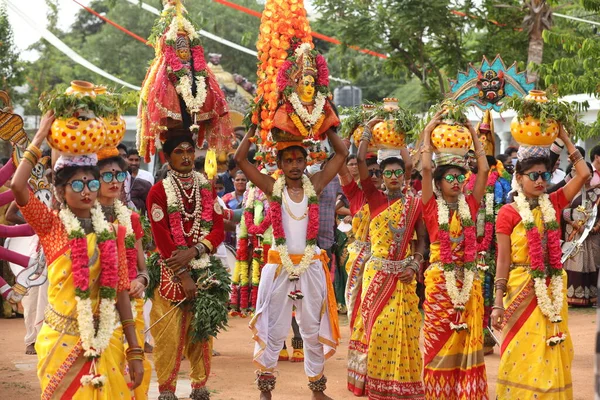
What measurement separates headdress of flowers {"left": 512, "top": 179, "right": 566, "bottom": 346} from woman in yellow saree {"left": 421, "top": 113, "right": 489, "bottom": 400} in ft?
1.90

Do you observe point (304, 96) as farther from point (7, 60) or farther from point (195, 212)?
point (7, 60)

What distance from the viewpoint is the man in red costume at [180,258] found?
26.2 ft

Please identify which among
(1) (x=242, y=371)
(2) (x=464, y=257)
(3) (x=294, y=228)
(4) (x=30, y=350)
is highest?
(3) (x=294, y=228)

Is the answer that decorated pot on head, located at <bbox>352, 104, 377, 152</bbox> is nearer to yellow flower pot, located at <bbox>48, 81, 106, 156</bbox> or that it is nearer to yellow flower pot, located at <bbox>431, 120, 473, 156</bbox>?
yellow flower pot, located at <bbox>431, 120, 473, 156</bbox>

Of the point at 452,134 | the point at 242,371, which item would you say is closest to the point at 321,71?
the point at 452,134

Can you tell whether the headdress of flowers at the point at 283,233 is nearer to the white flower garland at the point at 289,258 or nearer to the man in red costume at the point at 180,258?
the white flower garland at the point at 289,258

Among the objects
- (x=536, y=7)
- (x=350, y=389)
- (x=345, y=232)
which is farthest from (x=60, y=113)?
(x=536, y=7)

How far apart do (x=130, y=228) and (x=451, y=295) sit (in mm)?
2772

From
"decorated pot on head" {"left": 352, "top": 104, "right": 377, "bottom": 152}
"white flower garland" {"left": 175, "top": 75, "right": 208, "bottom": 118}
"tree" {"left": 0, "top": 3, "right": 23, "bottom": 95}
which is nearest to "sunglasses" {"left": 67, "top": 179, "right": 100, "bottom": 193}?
"white flower garland" {"left": 175, "top": 75, "right": 208, "bottom": 118}

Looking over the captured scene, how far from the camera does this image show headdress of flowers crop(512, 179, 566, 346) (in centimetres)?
755

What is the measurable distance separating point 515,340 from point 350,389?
7.33 ft

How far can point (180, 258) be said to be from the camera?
7.95m

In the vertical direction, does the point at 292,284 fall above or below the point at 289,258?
below

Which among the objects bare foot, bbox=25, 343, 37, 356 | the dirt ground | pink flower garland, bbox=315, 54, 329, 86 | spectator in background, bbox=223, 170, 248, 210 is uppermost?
pink flower garland, bbox=315, 54, 329, 86
